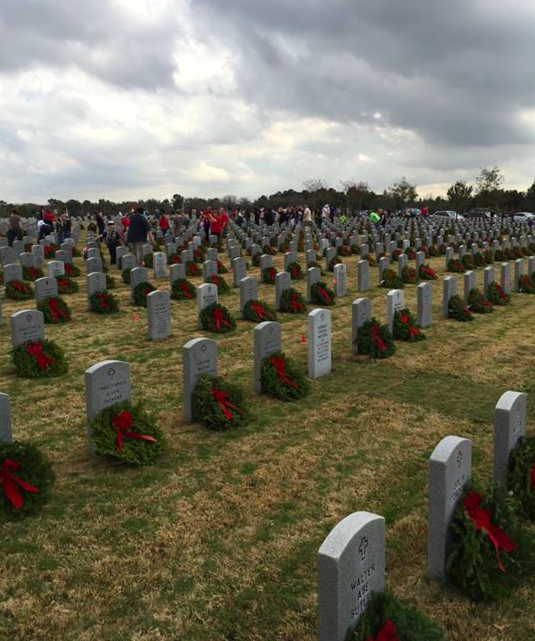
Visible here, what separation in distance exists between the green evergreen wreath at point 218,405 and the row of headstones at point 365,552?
3310 millimetres

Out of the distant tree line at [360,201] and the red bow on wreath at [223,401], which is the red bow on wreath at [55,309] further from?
the distant tree line at [360,201]

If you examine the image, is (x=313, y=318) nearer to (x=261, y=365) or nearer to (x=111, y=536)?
(x=261, y=365)

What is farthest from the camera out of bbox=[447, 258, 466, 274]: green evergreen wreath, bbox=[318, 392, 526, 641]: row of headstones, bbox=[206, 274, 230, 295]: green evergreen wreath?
bbox=[447, 258, 466, 274]: green evergreen wreath

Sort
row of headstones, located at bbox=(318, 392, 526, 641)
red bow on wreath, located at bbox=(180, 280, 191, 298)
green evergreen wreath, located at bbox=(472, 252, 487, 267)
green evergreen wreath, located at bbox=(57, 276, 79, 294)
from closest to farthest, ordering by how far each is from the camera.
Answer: row of headstones, located at bbox=(318, 392, 526, 641)
red bow on wreath, located at bbox=(180, 280, 191, 298)
green evergreen wreath, located at bbox=(57, 276, 79, 294)
green evergreen wreath, located at bbox=(472, 252, 487, 267)

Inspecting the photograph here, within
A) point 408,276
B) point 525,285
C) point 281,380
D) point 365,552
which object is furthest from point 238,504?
point 525,285

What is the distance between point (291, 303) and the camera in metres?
14.1

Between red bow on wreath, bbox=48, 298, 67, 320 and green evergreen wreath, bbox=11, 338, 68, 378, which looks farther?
red bow on wreath, bbox=48, 298, 67, 320

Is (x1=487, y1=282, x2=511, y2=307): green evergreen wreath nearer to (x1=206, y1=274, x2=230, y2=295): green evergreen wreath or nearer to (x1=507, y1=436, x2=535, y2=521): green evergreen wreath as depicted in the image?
(x1=206, y1=274, x2=230, y2=295): green evergreen wreath

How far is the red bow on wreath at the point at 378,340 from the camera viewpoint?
10400 millimetres

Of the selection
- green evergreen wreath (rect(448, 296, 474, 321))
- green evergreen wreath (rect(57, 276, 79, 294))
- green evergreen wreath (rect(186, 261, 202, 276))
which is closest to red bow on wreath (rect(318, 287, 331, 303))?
green evergreen wreath (rect(448, 296, 474, 321))

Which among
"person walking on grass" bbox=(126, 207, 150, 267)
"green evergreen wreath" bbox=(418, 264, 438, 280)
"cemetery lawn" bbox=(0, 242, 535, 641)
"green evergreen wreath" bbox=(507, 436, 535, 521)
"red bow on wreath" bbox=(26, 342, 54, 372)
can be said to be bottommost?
"cemetery lawn" bbox=(0, 242, 535, 641)

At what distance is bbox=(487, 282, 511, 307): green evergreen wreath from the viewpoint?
620 inches

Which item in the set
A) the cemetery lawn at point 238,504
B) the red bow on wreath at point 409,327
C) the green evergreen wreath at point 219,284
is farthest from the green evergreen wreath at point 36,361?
the green evergreen wreath at point 219,284

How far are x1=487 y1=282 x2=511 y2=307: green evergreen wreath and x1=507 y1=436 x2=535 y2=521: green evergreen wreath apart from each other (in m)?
11.3
